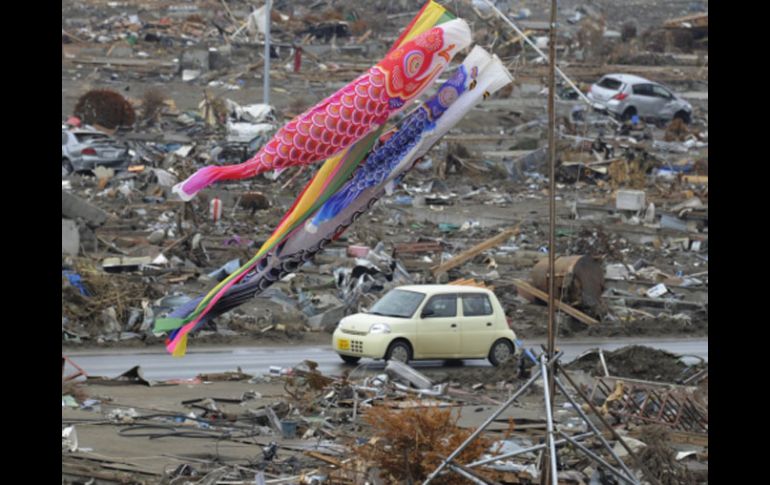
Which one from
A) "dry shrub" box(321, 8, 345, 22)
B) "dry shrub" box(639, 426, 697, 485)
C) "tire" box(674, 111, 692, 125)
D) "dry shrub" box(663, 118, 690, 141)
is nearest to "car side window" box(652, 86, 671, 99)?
"tire" box(674, 111, 692, 125)

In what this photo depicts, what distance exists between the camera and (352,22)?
76438 mm

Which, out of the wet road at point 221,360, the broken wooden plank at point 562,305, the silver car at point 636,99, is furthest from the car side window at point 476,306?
the silver car at point 636,99

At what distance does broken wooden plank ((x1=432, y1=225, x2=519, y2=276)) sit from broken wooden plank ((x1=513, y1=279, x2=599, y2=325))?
6.40 feet

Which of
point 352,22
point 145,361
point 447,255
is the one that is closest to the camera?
point 145,361

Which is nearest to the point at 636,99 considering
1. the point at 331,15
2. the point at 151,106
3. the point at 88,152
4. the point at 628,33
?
the point at 628,33

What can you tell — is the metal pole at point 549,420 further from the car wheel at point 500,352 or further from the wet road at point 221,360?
the car wheel at point 500,352

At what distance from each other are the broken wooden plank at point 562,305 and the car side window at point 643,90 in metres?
30.0

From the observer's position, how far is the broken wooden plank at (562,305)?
94.9 feet

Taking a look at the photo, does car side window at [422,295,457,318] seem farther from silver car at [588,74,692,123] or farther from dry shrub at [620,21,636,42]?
dry shrub at [620,21,636,42]

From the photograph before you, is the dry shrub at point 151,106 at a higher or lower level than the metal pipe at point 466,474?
lower
